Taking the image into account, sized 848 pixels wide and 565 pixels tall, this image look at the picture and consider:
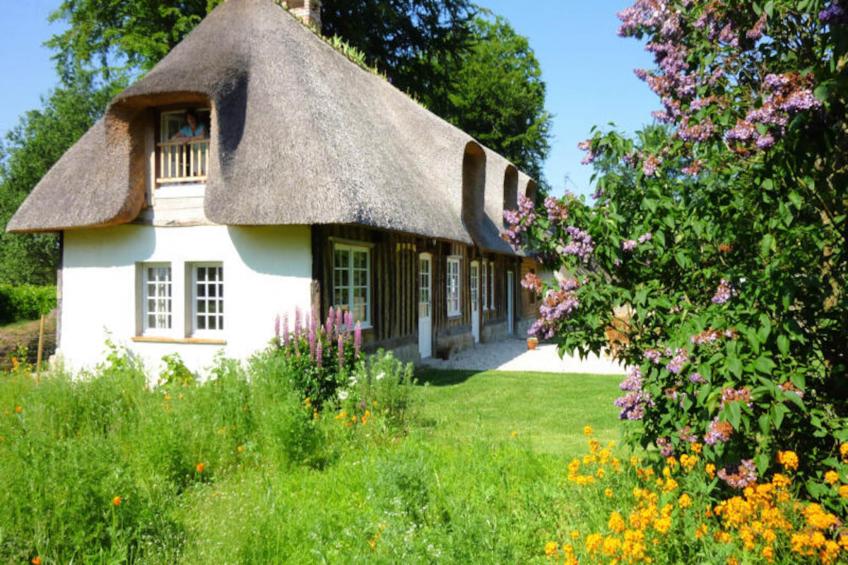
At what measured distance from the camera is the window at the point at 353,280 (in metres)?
10.5

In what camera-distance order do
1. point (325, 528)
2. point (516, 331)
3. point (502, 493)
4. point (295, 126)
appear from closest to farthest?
point (325, 528) → point (502, 493) → point (295, 126) → point (516, 331)

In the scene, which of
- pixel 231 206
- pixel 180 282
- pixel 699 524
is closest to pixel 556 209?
pixel 699 524

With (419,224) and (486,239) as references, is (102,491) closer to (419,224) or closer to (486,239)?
(419,224)

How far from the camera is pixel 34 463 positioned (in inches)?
161

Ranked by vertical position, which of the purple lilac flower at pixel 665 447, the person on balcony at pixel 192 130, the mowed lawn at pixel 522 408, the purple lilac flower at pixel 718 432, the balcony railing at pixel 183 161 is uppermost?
the person on balcony at pixel 192 130

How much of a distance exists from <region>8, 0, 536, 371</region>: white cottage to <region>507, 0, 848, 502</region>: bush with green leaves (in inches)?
211

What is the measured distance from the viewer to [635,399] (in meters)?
3.91

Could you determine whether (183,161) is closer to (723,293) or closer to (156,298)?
(156,298)

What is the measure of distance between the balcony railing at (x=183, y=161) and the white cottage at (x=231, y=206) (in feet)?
0.07

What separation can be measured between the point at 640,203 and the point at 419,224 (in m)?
7.11

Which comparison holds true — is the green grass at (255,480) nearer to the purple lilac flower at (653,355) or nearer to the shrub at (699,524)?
the shrub at (699,524)

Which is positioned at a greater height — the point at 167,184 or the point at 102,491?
the point at 167,184

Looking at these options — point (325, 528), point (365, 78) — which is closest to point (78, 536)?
point (325, 528)

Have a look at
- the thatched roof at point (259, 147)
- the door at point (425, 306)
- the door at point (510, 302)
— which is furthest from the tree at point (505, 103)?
the thatched roof at point (259, 147)
